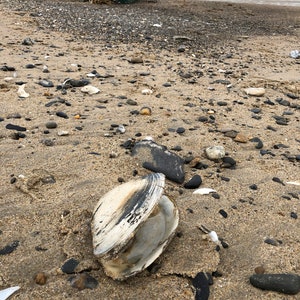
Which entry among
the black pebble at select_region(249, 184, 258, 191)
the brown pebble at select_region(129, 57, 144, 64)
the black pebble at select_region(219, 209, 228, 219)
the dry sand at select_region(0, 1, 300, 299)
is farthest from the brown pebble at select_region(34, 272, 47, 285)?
the brown pebble at select_region(129, 57, 144, 64)

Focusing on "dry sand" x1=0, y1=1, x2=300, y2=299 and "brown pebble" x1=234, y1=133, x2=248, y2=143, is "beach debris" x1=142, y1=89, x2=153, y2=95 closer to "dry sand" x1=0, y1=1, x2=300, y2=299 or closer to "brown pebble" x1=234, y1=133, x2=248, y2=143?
"dry sand" x1=0, y1=1, x2=300, y2=299

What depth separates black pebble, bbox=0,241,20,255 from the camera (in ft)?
7.36

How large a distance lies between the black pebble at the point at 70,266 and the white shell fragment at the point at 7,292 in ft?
0.80

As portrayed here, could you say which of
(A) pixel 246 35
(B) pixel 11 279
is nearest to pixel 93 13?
(A) pixel 246 35

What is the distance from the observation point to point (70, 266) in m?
2.17

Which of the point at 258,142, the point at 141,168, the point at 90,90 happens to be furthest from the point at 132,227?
the point at 90,90

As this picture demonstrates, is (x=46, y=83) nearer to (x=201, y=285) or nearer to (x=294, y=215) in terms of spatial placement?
(x=294, y=215)

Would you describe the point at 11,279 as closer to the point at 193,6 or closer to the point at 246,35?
the point at 246,35

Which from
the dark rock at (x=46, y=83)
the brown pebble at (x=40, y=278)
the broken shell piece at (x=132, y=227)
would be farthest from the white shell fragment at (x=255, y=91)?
the brown pebble at (x=40, y=278)

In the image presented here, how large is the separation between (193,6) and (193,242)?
10.6 meters

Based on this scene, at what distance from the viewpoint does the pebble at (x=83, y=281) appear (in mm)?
2061

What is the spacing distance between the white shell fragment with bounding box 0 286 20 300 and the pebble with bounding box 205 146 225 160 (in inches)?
73.2

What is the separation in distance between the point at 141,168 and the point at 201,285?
4.01 ft

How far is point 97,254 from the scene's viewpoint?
2.04 m
